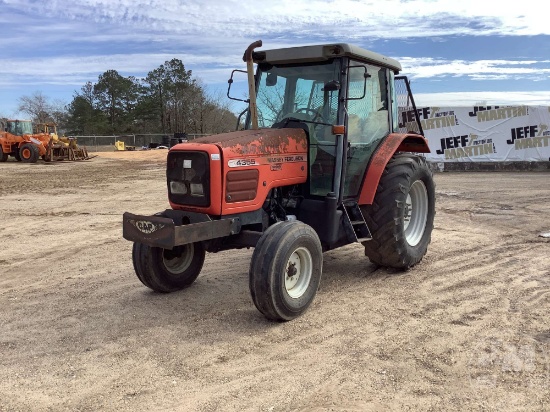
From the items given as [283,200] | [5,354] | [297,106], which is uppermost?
[297,106]

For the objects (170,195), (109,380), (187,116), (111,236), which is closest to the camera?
(109,380)

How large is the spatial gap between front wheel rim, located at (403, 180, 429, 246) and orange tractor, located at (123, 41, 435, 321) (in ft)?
0.22

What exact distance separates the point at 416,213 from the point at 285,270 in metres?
2.76

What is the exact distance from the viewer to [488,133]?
18.1 m

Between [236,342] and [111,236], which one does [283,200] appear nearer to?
[236,342]

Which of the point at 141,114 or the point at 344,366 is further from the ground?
the point at 141,114

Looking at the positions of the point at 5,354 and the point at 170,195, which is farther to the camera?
the point at 170,195

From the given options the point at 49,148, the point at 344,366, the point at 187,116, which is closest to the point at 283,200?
the point at 344,366

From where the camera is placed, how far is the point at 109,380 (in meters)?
3.69

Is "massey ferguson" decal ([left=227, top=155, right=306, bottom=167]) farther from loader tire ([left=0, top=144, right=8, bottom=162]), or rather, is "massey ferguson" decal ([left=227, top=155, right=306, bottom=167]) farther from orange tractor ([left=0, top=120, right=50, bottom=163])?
loader tire ([left=0, top=144, right=8, bottom=162])

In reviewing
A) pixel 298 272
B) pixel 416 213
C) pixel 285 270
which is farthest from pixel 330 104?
pixel 416 213

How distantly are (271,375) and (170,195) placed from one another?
2065mm

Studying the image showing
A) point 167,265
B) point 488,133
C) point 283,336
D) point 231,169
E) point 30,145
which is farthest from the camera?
point 30,145

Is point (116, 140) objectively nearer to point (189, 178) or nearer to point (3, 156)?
point (3, 156)
